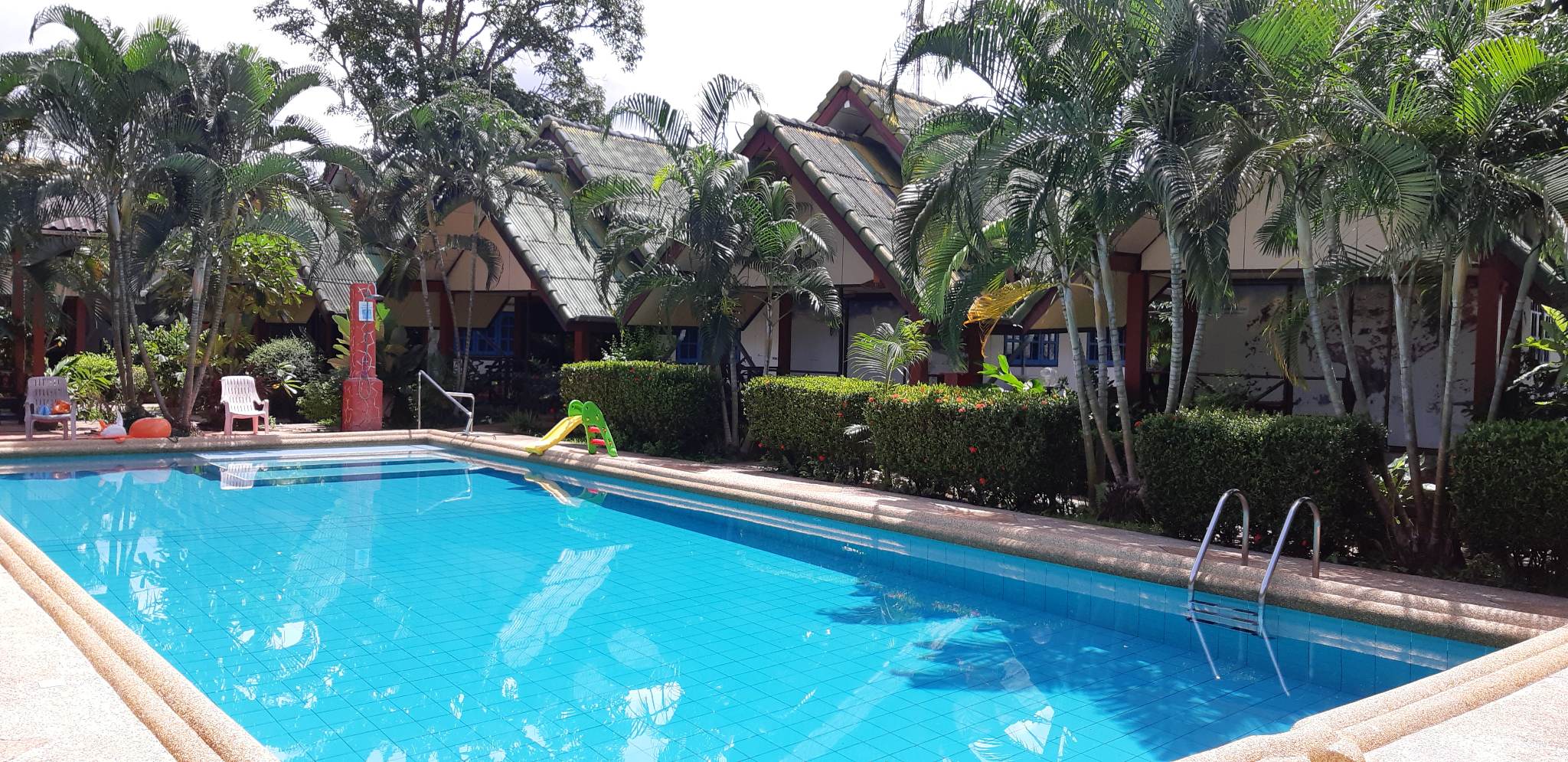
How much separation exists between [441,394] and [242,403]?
11.0ft

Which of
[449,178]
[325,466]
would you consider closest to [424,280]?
[449,178]

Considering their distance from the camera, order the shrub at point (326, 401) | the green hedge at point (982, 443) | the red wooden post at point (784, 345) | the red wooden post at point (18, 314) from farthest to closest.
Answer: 1. the shrub at point (326, 401)
2. the red wooden post at point (18, 314)
3. the red wooden post at point (784, 345)
4. the green hedge at point (982, 443)

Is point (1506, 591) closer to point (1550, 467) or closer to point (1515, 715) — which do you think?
point (1550, 467)

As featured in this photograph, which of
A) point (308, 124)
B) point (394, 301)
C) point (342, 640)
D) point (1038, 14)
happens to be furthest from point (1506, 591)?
point (394, 301)

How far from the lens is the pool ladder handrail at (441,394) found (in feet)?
59.0

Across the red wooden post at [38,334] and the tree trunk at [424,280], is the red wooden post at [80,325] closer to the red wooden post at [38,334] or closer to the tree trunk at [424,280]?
the red wooden post at [38,334]

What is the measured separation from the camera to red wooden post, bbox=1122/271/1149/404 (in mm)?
12281

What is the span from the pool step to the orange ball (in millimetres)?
14392

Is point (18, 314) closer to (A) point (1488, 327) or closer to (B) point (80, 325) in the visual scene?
(B) point (80, 325)

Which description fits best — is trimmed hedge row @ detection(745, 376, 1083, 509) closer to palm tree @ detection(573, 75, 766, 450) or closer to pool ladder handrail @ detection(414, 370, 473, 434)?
palm tree @ detection(573, 75, 766, 450)

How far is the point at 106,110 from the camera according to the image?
Answer: 14.8 m

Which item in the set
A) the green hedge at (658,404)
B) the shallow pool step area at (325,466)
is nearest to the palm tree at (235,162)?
the shallow pool step area at (325,466)

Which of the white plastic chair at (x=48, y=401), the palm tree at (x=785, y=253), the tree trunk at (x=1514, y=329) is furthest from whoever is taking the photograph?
the white plastic chair at (x=48, y=401)

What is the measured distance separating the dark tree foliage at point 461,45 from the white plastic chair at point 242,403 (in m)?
14.3
